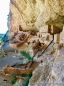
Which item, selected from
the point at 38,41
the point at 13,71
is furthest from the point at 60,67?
the point at 38,41

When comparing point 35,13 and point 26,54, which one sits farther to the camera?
point 35,13

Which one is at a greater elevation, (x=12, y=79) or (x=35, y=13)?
(x=35, y=13)

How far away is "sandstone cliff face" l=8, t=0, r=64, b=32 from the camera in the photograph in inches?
632

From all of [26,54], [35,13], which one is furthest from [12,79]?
[35,13]

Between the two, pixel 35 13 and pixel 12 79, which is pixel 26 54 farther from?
pixel 12 79

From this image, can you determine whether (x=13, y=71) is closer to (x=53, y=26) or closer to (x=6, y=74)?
(x=6, y=74)

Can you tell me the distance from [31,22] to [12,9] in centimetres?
409

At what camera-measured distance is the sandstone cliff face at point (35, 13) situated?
1605 centimetres

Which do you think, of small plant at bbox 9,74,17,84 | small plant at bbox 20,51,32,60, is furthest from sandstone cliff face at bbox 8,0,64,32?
small plant at bbox 9,74,17,84

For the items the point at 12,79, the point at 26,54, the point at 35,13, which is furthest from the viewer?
the point at 35,13

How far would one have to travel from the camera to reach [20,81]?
463 inches

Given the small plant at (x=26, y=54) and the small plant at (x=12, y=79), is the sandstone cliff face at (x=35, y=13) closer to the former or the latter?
the small plant at (x=26, y=54)

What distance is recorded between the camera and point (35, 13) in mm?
21781

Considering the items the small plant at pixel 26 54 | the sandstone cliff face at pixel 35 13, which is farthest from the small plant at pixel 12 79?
the sandstone cliff face at pixel 35 13
